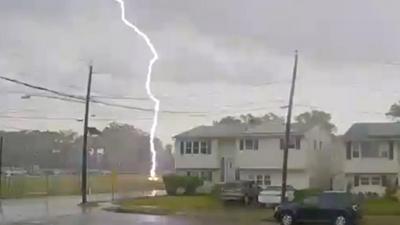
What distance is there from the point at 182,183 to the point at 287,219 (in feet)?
81.9

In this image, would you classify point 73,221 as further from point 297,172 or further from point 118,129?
point 118,129

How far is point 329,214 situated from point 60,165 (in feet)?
258

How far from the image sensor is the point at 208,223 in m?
29.3

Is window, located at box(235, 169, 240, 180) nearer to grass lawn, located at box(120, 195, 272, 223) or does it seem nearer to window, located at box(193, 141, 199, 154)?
window, located at box(193, 141, 199, 154)

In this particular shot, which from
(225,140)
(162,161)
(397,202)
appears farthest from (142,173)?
(397,202)

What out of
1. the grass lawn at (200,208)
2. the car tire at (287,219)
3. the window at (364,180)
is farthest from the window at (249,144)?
the car tire at (287,219)

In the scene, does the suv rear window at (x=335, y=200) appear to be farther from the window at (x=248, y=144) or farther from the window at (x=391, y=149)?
the window at (x=248, y=144)

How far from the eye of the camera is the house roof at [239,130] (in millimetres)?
56594

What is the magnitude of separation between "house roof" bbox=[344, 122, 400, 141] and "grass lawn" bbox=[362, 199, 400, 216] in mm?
8766

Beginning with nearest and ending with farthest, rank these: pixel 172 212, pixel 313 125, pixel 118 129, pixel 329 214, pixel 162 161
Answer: pixel 329 214 → pixel 172 212 → pixel 313 125 → pixel 162 161 → pixel 118 129

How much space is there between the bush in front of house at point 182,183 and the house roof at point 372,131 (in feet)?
40.1

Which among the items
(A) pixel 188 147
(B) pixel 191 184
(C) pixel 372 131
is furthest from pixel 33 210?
(C) pixel 372 131

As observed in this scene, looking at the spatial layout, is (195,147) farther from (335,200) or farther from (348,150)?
(335,200)

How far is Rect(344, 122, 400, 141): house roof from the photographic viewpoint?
175ft
